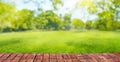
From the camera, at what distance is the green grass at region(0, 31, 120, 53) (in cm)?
470

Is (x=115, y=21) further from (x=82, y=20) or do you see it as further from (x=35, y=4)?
(x=35, y=4)

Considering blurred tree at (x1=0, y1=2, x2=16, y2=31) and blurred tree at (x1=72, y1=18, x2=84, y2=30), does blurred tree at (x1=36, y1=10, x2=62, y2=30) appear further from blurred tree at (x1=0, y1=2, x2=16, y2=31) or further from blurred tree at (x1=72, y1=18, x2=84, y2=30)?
blurred tree at (x1=0, y1=2, x2=16, y2=31)

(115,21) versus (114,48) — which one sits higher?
(115,21)

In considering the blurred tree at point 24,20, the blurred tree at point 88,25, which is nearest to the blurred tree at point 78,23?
the blurred tree at point 88,25

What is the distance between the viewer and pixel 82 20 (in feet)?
16.0

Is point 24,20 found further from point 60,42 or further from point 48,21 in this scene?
Answer: point 60,42

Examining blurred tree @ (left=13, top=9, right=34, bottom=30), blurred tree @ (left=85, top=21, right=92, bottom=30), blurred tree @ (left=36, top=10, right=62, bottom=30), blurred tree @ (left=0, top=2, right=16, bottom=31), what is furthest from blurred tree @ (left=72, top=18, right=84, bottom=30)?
blurred tree @ (left=0, top=2, right=16, bottom=31)

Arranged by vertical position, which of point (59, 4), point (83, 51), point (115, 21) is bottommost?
point (83, 51)

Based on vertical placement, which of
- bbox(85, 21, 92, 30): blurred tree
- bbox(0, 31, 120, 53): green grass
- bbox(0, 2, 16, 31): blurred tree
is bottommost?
bbox(0, 31, 120, 53): green grass

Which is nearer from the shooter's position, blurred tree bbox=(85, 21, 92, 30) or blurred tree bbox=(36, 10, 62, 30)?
blurred tree bbox=(36, 10, 62, 30)

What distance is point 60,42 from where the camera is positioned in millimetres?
4789

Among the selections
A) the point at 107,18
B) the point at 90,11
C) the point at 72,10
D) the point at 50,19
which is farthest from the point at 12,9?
the point at 107,18

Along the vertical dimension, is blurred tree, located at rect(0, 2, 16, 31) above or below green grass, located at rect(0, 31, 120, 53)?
above

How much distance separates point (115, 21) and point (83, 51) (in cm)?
86
